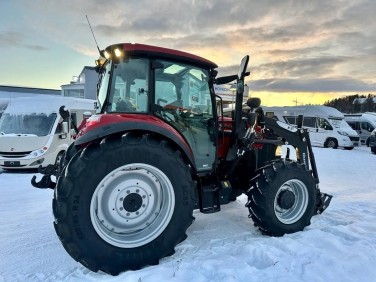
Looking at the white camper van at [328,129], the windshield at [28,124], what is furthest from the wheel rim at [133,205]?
the white camper van at [328,129]

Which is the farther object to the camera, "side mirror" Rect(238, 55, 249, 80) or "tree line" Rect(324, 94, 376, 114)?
"tree line" Rect(324, 94, 376, 114)

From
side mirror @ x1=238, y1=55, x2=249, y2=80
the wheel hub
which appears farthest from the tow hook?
side mirror @ x1=238, y1=55, x2=249, y2=80

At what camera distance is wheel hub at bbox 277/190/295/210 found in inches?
163

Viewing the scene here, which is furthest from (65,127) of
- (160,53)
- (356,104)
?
(356,104)

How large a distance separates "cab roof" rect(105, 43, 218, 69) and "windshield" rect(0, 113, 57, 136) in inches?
316

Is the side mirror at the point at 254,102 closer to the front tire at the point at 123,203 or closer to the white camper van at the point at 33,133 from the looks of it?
the front tire at the point at 123,203

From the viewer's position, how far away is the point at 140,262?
122 inches

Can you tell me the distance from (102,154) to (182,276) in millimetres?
1354

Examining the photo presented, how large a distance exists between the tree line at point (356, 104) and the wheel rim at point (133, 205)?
5894 centimetres

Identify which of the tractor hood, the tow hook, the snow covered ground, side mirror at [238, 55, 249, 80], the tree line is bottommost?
the snow covered ground

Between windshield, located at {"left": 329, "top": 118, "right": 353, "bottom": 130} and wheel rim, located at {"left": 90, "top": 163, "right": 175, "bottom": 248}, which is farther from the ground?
windshield, located at {"left": 329, "top": 118, "right": 353, "bottom": 130}

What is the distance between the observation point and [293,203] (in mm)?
4266

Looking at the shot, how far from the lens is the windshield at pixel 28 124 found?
10562 mm

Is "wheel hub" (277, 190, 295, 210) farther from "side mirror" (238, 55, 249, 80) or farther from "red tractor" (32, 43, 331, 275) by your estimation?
"side mirror" (238, 55, 249, 80)
